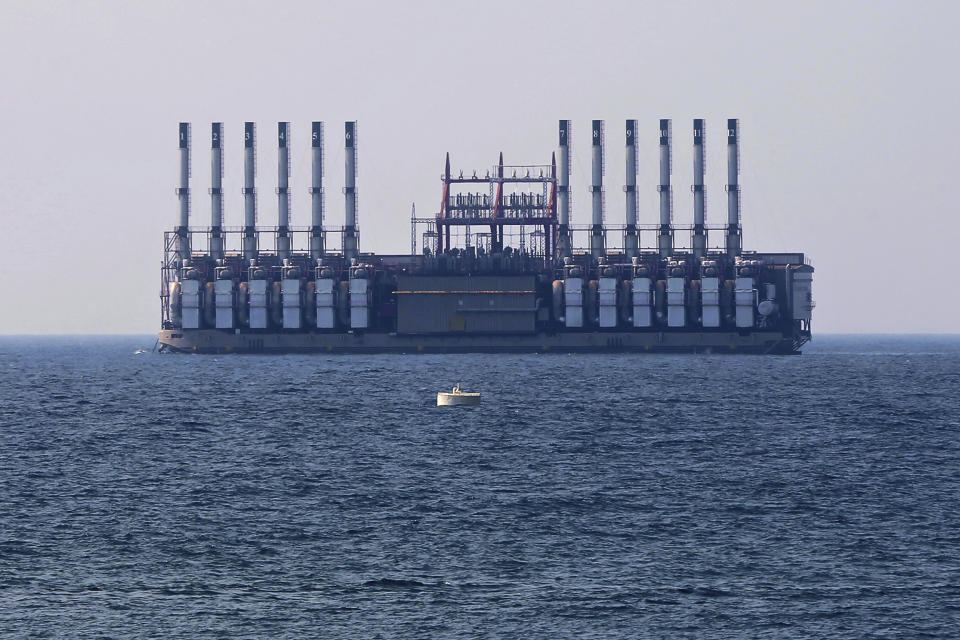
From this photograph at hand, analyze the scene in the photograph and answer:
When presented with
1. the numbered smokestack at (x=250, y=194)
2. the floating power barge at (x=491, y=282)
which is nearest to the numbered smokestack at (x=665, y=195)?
the floating power barge at (x=491, y=282)

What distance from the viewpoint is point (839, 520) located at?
52125 millimetres

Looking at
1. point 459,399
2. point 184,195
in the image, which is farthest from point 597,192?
point 459,399

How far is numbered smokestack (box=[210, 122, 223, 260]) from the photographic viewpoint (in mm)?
194250

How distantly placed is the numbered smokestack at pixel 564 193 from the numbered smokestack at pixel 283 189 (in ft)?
114

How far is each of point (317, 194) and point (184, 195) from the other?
56.9ft

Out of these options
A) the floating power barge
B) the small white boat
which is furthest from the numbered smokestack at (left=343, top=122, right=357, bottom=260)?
the small white boat

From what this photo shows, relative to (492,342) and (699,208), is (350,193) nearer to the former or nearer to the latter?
(492,342)

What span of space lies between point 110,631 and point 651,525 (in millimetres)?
20615

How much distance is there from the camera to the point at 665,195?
18888 centimetres

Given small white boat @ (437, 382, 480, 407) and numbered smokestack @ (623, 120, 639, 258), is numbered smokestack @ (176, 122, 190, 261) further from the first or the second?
small white boat @ (437, 382, 480, 407)

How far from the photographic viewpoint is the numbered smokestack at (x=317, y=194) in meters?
193

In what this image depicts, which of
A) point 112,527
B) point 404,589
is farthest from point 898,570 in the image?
point 112,527

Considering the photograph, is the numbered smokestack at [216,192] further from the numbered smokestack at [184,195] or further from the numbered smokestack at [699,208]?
the numbered smokestack at [699,208]

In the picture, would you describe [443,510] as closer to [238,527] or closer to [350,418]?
[238,527]
